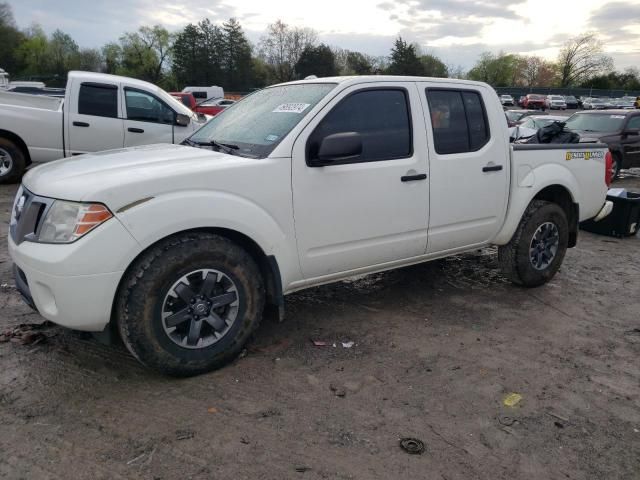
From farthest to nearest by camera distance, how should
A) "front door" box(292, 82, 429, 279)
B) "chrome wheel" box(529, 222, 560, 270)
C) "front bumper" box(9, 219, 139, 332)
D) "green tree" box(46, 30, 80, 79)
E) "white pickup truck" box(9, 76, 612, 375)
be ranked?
"green tree" box(46, 30, 80, 79), "chrome wheel" box(529, 222, 560, 270), "front door" box(292, 82, 429, 279), "white pickup truck" box(9, 76, 612, 375), "front bumper" box(9, 219, 139, 332)

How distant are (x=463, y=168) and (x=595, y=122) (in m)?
10.7

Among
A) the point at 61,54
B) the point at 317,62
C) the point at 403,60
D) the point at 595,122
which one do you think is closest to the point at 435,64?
the point at 317,62

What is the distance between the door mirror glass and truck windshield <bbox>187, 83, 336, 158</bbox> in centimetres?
31

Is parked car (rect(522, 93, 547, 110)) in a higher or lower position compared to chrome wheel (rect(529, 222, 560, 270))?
higher

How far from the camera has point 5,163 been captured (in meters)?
9.11

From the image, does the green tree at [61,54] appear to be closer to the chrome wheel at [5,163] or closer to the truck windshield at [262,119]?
the chrome wheel at [5,163]

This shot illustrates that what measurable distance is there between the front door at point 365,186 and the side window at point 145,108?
648 cm

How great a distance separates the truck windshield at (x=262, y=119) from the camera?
136 inches

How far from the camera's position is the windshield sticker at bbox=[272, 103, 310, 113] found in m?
3.55

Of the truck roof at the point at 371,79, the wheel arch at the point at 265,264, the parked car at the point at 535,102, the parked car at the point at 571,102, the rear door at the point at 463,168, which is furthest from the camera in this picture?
the parked car at the point at 571,102

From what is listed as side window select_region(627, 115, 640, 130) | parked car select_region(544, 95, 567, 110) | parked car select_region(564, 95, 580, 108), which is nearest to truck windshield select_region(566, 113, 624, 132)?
side window select_region(627, 115, 640, 130)

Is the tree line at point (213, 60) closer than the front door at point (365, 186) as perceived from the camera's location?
No

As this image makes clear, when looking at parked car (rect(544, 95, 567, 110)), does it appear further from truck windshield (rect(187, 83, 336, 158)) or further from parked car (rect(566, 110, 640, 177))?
truck windshield (rect(187, 83, 336, 158))

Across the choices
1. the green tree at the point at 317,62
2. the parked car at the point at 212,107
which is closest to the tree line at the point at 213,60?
the green tree at the point at 317,62
